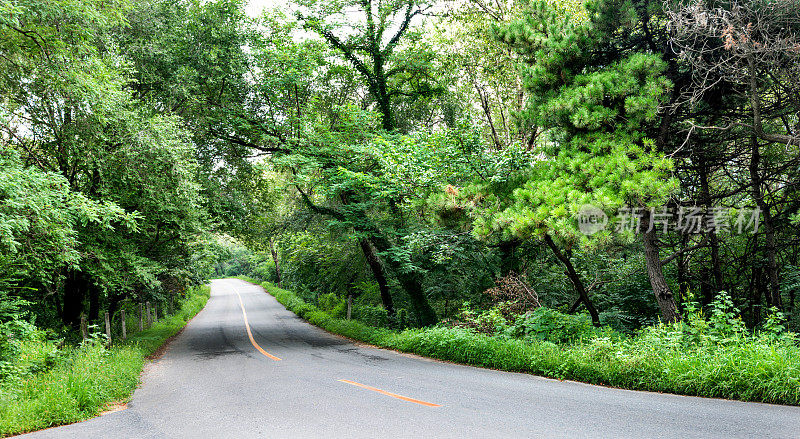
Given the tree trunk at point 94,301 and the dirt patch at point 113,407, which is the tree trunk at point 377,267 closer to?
the dirt patch at point 113,407

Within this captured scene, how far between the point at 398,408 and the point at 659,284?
590 centimetres

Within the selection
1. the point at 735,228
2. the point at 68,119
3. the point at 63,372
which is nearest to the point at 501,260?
the point at 735,228

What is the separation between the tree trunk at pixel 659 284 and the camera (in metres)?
8.55

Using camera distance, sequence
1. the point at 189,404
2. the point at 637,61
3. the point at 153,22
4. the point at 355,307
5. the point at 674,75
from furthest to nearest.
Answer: the point at 355,307 → the point at 153,22 → the point at 674,75 → the point at 637,61 → the point at 189,404

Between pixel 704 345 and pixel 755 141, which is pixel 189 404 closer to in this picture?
pixel 704 345

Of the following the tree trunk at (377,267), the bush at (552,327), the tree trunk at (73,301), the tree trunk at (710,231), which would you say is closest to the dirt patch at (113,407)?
the tree trunk at (73,301)

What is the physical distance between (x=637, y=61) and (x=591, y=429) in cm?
654

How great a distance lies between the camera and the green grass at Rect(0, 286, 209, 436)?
638 cm

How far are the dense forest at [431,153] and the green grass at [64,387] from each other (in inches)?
32.5

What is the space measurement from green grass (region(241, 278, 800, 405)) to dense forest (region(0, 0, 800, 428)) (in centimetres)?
87

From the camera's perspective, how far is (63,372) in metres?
8.09

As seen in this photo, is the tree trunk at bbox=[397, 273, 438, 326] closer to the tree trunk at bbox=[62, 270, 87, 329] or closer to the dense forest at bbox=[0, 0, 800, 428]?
the dense forest at bbox=[0, 0, 800, 428]

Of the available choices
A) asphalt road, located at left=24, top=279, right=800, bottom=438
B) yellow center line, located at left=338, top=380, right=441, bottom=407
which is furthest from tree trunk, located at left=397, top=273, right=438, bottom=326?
yellow center line, located at left=338, top=380, right=441, bottom=407

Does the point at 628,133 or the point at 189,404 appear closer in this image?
the point at 189,404
